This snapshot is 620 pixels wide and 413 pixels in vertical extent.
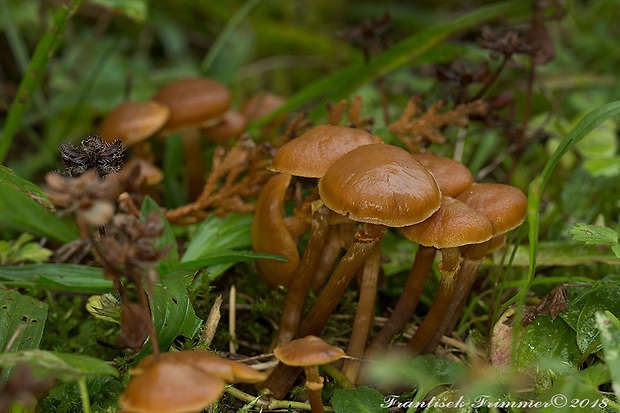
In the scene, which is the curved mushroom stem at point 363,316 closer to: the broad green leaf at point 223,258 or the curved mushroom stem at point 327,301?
the curved mushroom stem at point 327,301

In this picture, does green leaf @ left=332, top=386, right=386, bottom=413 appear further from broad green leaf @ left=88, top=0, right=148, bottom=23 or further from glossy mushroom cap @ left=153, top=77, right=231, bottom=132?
broad green leaf @ left=88, top=0, right=148, bottom=23

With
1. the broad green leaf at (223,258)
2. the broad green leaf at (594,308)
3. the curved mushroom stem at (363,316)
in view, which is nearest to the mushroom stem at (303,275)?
the broad green leaf at (223,258)

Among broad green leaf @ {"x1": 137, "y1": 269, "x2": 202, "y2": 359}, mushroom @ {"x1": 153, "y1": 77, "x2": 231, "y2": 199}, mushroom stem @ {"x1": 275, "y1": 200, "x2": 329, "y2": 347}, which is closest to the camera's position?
broad green leaf @ {"x1": 137, "y1": 269, "x2": 202, "y2": 359}

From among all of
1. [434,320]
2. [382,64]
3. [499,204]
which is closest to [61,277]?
[434,320]

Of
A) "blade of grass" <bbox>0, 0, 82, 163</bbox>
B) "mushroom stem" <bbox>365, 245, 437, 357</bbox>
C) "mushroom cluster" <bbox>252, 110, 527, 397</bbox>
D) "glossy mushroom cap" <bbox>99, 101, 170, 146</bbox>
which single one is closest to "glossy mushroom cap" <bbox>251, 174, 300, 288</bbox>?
"mushroom cluster" <bbox>252, 110, 527, 397</bbox>

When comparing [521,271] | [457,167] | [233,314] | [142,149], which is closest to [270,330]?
[233,314]

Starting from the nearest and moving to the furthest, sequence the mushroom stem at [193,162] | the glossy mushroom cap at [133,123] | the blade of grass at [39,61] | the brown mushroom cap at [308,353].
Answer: the brown mushroom cap at [308,353] → the blade of grass at [39,61] → the glossy mushroom cap at [133,123] → the mushroom stem at [193,162]

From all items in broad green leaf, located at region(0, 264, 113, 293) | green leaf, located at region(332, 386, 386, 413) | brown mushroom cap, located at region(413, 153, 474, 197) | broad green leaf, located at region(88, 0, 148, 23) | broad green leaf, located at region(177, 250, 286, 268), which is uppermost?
broad green leaf, located at region(88, 0, 148, 23)
